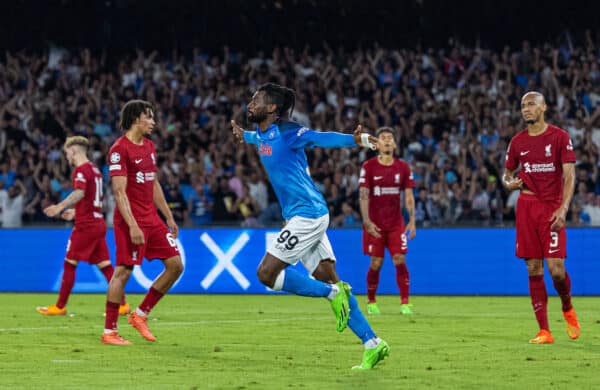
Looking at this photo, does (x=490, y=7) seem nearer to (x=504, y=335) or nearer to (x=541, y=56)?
(x=541, y=56)

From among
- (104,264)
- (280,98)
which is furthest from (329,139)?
(104,264)

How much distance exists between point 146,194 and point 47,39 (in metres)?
22.2

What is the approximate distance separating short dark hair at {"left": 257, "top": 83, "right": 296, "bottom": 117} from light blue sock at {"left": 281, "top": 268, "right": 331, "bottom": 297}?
1.41 m

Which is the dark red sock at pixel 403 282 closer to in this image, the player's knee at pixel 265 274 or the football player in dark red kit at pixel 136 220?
the football player in dark red kit at pixel 136 220

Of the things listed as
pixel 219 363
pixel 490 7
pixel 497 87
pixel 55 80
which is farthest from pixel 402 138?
pixel 219 363

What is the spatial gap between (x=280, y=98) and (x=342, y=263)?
11404 millimetres

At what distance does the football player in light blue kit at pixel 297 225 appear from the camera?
9.35m

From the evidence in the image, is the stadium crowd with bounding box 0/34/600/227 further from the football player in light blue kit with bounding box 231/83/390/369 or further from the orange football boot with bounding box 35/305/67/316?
the football player in light blue kit with bounding box 231/83/390/369

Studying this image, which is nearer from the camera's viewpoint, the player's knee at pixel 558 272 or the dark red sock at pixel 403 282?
the player's knee at pixel 558 272

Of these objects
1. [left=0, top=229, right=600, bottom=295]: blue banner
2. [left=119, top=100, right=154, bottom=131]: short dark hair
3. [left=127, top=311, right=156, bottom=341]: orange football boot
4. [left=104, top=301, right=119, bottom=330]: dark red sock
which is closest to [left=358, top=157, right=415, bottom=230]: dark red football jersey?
[left=0, top=229, right=600, bottom=295]: blue banner

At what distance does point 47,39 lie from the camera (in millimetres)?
32969

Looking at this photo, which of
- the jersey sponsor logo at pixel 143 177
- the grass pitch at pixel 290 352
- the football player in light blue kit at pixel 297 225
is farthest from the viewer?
Answer: the jersey sponsor logo at pixel 143 177

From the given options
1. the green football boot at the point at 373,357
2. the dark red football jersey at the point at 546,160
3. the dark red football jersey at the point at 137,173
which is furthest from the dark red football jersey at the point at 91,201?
the green football boot at the point at 373,357

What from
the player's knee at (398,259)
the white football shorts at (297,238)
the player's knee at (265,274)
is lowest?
the player's knee at (398,259)
